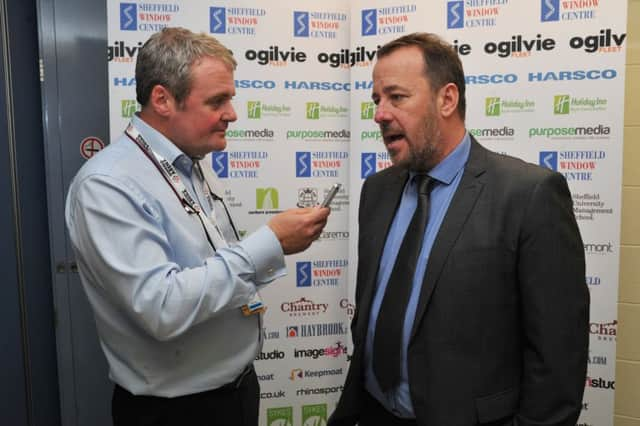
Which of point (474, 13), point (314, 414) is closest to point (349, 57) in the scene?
point (474, 13)

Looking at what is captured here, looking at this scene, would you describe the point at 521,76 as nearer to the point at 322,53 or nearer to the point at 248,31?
the point at 322,53

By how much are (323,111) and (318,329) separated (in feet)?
4.10

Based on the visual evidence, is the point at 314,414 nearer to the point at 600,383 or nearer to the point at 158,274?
the point at 600,383

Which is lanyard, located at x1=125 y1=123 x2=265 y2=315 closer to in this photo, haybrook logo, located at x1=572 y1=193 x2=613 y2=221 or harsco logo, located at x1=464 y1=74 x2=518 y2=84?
harsco logo, located at x1=464 y1=74 x2=518 y2=84

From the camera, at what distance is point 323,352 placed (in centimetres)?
308

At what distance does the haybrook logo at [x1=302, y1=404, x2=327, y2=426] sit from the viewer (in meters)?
3.08

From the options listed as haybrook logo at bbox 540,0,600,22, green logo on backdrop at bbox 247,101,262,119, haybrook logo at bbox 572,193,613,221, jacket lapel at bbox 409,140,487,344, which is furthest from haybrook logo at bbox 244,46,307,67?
jacket lapel at bbox 409,140,487,344

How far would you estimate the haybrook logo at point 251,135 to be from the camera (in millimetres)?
2893

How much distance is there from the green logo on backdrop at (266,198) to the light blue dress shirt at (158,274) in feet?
4.05

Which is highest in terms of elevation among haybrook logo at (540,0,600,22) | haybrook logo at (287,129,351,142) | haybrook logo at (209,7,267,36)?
haybrook logo at (209,7,267,36)

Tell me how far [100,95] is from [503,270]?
2.51 m

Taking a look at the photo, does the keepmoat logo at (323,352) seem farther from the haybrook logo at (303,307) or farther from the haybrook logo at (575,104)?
the haybrook logo at (575,104)

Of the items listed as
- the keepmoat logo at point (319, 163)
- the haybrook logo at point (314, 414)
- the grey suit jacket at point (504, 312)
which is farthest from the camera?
the haybrook logo at point (314, 414)

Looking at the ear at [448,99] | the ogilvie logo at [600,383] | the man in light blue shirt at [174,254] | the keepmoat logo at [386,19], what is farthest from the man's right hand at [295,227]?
the ogilvie logo at [600,383]
